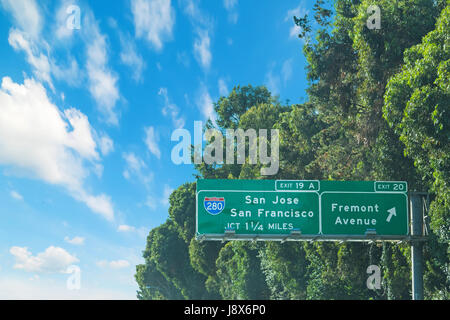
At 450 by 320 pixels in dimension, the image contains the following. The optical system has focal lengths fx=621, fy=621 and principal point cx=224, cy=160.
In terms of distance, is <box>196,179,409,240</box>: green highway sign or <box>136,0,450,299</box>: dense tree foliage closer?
<box>136,0,450,299</box>: dense tree foliage

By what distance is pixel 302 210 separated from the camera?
75.2ft

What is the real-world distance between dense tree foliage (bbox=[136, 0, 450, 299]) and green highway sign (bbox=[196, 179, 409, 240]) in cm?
151

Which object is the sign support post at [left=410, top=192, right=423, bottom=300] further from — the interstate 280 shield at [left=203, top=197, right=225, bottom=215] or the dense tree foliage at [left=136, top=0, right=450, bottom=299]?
the interstate 280 shield at [left=203, top=197, right=225, bottom=215]

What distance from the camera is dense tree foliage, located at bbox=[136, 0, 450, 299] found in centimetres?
2134

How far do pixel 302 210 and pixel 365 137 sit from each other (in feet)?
26.9

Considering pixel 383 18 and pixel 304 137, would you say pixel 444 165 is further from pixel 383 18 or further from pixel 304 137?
pixel 304 137

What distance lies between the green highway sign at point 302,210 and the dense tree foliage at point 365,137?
1.51m

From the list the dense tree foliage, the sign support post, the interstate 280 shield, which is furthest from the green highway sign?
the dense tree foliage

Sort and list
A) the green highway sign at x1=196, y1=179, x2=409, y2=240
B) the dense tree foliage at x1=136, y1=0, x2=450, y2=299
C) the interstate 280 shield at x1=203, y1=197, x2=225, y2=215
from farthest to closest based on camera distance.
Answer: the interstate 280 shield at x1=203, y1=197, x2=225, y2=215, the green highway sign at x1=196, y1=179, x2=409, y2=240, the dense tree foliage at x1=136, y1=0, x2=450, y2=299

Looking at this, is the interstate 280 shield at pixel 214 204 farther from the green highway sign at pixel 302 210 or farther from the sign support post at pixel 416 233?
the sign support post at pixel 416 233

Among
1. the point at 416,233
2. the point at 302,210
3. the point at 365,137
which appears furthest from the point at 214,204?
the point at 365,137

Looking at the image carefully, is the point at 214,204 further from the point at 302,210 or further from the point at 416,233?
the point at 416,233
